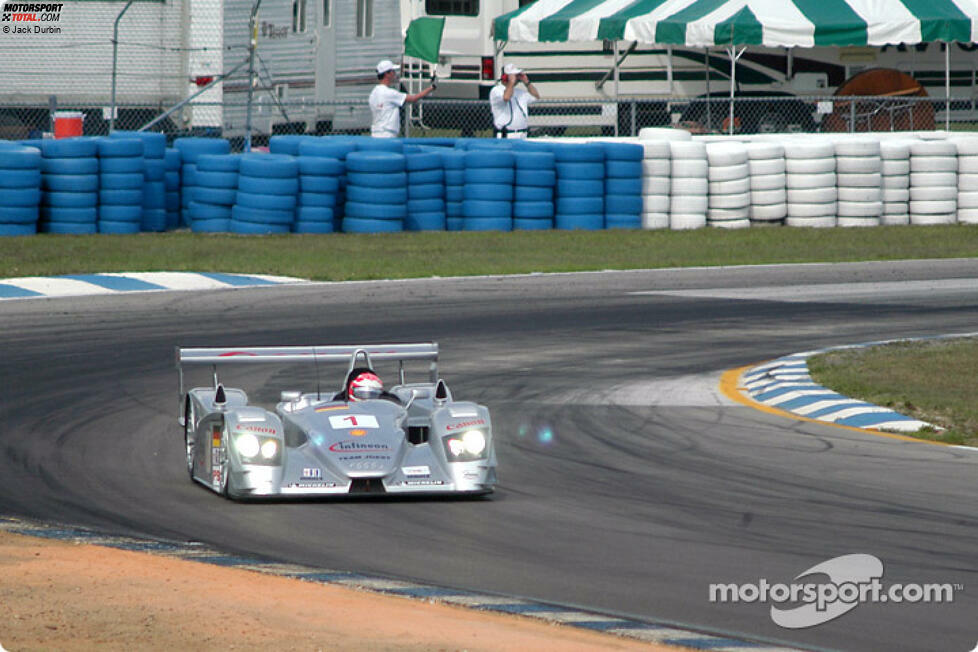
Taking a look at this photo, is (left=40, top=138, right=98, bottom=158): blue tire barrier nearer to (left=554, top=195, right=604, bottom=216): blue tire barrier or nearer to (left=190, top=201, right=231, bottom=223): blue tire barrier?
(left=190, top=201, right=231, bottom=223): blue tire barrier

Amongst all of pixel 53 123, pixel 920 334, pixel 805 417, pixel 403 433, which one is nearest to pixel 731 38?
pixel 53 123

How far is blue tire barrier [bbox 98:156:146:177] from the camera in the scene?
20094mm

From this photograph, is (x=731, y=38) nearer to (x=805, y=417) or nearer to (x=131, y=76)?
(x=131, y=76)

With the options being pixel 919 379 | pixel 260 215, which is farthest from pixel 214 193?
pixel 919 379

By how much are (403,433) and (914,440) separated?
3.42 meters

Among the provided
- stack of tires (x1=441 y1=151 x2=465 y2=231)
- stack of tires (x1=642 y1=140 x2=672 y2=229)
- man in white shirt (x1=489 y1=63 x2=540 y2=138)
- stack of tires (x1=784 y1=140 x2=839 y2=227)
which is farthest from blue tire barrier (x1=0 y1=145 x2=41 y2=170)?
stack of tires (x1=784 y1=140 x2=839 y2=227)

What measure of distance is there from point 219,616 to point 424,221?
15676 mm

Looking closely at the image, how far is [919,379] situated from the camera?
39.3 feet

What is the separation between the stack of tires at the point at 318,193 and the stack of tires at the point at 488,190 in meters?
1.68

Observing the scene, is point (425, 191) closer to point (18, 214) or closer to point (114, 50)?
point (18, 214)

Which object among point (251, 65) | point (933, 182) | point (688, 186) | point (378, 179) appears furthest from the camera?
point (251, 65)

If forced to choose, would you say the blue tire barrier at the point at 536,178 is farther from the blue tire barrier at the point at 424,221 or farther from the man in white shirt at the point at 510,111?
the man in white shirt at the point at 510,111

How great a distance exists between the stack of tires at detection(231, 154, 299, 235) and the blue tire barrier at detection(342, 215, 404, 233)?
0.72 m

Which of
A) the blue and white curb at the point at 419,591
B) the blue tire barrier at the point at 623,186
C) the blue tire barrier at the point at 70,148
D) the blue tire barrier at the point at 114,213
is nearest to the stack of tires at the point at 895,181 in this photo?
the blue tire barrier at the point at 623,186
